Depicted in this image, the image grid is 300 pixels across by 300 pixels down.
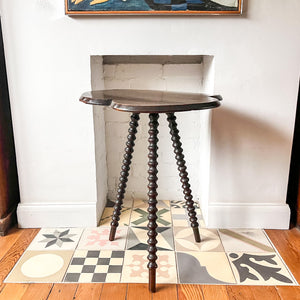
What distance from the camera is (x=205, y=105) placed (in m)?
1.37

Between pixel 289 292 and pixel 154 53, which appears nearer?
pixel 289 292

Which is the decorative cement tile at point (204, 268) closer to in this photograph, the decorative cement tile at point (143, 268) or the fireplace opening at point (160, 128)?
the decorative cement tile at point (143, 268)

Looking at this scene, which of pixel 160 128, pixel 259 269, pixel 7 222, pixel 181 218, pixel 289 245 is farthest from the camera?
pixel 160 128

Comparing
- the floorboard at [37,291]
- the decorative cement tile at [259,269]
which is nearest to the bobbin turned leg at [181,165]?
the decorative cement tile at [259,269]

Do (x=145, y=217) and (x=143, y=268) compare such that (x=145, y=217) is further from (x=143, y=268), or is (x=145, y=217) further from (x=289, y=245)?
(x=289, y=245)

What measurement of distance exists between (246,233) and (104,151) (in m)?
1.06

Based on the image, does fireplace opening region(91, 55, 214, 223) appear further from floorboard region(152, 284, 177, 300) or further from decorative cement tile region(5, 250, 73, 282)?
floorboard region(152, 284, 177, 300)

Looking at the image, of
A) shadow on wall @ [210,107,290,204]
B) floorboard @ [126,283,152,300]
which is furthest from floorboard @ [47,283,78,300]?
shadow on wall @ [210,107,290,204]

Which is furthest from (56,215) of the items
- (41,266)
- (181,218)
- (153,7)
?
→ (153,7)

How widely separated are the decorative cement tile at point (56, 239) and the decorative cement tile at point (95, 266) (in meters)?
0.10

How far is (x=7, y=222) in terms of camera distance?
1969mm

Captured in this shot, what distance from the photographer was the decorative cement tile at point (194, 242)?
5.94 ft

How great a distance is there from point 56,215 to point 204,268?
3.08ft

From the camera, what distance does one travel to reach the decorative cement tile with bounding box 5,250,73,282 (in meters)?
1.56
